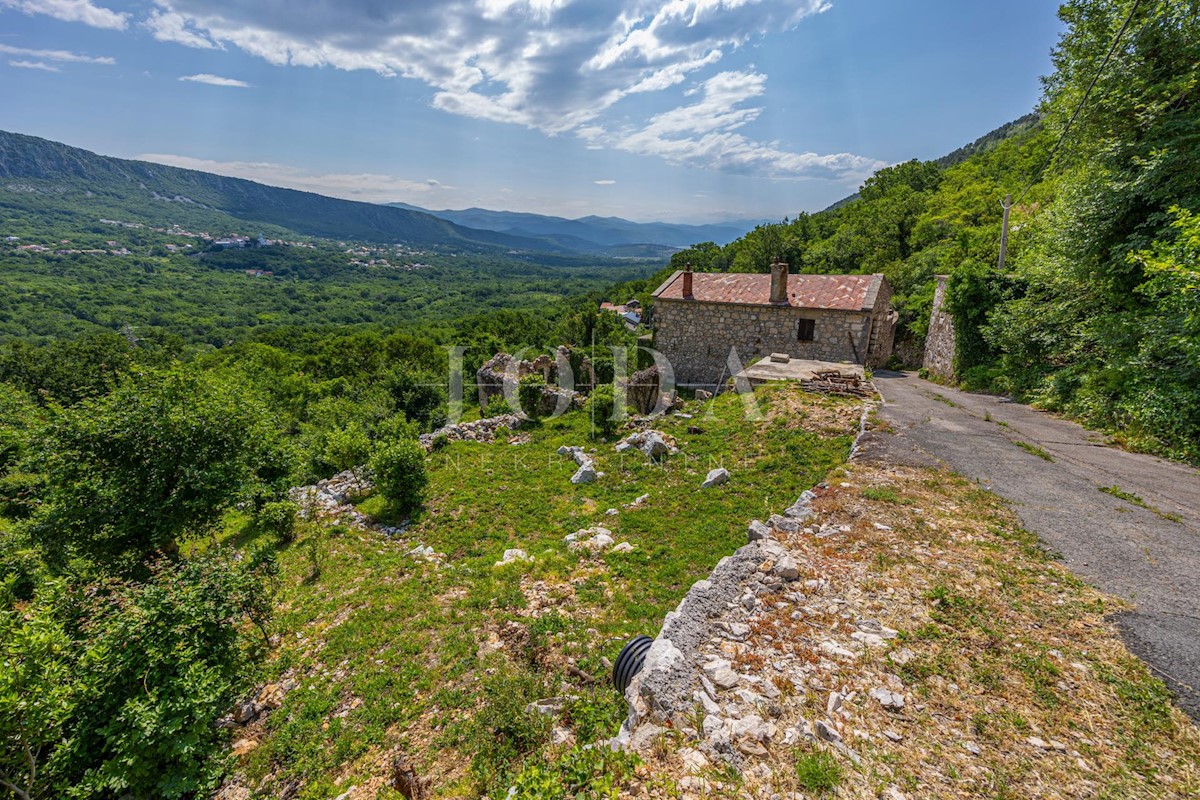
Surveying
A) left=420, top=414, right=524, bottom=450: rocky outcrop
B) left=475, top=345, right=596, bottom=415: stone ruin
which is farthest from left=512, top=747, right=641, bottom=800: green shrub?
left=475, top=345, right=596, bottom=415: stone ruin

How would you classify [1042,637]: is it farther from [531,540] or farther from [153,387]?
[153,387]

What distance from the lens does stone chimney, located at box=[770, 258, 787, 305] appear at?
20016 millimetres

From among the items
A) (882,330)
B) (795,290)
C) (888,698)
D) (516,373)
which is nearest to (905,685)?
(888,698)

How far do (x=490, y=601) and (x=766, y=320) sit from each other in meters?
17.7

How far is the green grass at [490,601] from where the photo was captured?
4.95 m

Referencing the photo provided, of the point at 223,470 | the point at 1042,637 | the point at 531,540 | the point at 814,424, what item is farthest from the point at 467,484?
the point at 1042,637

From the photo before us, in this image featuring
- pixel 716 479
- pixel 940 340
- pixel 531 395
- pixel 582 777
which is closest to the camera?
pixel 582 777

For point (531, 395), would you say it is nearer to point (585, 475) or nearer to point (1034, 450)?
point (585, 475)

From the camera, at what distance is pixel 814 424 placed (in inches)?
467

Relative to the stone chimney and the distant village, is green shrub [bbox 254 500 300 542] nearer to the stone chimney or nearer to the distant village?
the stone chimney

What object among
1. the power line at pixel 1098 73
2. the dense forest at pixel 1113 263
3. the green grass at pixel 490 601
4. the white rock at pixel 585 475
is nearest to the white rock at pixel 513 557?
the green grass at pixel 490 601

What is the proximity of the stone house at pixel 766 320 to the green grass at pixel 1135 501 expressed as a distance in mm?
13057

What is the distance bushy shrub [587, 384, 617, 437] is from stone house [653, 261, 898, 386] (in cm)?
751

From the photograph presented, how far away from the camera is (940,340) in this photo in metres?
20.5
